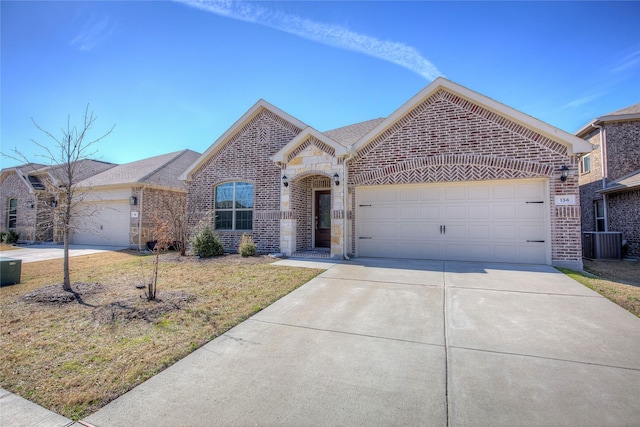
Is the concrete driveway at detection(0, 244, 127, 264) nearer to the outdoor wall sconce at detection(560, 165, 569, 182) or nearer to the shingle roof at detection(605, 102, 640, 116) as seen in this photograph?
the outdoor wall sconce at detection(560, 165, 569, 182)

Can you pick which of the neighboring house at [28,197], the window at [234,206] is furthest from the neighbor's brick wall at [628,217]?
the neighboring house at [28,197]

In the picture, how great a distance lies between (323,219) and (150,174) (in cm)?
983

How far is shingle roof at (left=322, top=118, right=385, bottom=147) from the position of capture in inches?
484

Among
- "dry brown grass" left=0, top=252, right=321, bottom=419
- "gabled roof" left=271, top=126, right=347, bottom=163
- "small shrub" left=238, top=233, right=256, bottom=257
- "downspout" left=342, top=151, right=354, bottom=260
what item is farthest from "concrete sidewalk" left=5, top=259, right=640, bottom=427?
"gabled roof" left=271, top=126, right=347, bottom=163

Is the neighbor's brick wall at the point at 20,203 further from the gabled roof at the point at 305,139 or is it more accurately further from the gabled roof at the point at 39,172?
the gabled roof at the point at 305,139

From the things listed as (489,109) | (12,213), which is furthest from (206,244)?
(12,213)

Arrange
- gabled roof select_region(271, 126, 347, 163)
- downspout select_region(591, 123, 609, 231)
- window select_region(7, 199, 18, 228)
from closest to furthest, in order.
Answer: gabled roof select_region(271, 126, 347, 163)
downspout select_region(591, 123, 609, 231)
window select_region(7, 199, 18, 228)

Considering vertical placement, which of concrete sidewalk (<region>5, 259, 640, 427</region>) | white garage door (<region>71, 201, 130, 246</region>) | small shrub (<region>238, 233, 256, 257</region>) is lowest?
concrete sidewalk (<region>5, 259, 640, 427</region>)

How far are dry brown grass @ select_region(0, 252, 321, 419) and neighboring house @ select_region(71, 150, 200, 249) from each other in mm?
6890

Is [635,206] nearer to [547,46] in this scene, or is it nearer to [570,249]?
[570,249]

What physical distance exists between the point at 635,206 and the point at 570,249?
6715 millimetres

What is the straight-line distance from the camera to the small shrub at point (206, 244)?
1052cm

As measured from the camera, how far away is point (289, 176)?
10.7 metres

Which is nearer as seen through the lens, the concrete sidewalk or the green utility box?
the concrete sidewalk
